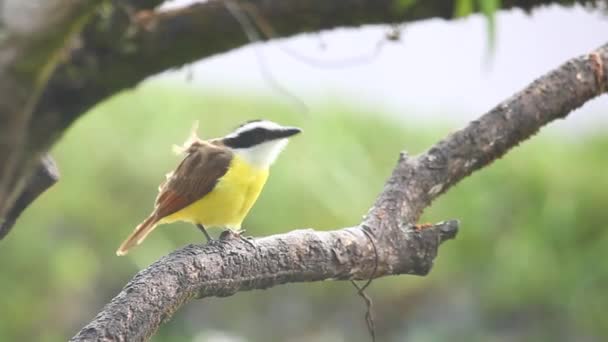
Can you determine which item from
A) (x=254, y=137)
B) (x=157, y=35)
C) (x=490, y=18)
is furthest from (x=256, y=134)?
(x=490, y=18)

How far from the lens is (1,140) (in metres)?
1.26

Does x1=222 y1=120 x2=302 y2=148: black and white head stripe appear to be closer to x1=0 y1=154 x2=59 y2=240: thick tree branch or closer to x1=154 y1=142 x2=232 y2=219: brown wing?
x1=154 y1=142 x2=232 y2=219: brown wing

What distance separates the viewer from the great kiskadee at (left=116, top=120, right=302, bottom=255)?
9.72 ft

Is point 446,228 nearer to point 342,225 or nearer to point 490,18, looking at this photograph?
point 490,18

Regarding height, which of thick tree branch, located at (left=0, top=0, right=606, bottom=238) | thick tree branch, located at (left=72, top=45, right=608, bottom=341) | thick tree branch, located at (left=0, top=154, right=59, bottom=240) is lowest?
thick tree branch, located at (left=72, top=45, right=608, bottom=341)

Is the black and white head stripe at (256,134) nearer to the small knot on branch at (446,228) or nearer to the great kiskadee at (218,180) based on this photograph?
the great kiskadee at (218,180)

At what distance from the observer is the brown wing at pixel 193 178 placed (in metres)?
2.94

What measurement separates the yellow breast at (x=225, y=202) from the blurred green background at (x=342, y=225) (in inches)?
87.7

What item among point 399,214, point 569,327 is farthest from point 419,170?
point 569,327

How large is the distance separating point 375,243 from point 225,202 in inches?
25.1

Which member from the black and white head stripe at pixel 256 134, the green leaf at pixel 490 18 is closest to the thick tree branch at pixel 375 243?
the black and white head stripe at pixel 256 134

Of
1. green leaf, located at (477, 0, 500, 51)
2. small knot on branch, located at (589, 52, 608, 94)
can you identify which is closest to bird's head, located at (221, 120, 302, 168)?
small knot on branch, located at (589, 52, 608, 94)

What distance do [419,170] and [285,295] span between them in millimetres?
2844

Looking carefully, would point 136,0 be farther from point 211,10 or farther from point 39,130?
point 39,130
